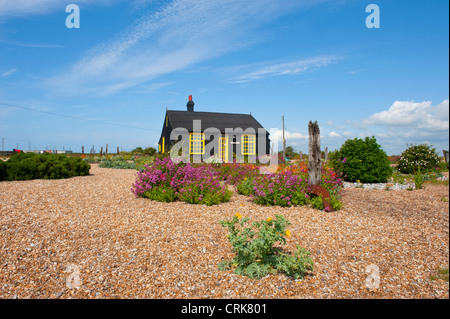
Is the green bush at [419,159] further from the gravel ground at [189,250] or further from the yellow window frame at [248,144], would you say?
the yellow window frame at [248,144]

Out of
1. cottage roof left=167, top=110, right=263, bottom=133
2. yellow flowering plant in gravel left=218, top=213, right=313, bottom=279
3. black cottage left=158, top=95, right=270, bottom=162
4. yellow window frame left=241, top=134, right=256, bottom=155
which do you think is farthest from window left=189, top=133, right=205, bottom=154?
yellow flowering plant in gravel left=218, top=213, right=313, bottom=279

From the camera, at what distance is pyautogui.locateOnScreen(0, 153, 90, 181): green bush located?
404 inches

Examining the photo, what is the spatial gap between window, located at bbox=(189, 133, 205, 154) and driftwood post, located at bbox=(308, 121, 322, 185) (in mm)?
14198

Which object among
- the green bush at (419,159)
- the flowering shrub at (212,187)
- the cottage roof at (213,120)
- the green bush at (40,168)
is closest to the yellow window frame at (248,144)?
the cottage roof at (213,120)

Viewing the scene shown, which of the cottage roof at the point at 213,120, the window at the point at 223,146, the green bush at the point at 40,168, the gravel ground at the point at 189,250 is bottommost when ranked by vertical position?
the gravel ground at the point at 189,250

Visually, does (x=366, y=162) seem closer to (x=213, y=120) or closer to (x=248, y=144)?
(x=248, y=144)

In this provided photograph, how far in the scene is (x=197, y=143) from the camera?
2034cm

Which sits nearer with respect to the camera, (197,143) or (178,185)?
(178,185)

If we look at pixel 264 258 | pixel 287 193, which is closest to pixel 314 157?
pixel 287 193

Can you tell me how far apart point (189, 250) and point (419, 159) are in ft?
50.5

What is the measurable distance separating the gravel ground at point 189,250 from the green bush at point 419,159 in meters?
9.34

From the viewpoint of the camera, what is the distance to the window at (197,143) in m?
20.2
